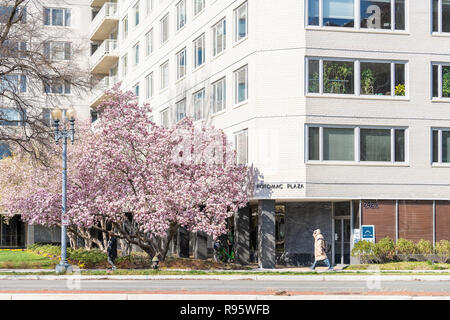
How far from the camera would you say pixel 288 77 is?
Answer: 3484 cm

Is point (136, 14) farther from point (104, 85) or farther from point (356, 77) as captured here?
point (356, 77)

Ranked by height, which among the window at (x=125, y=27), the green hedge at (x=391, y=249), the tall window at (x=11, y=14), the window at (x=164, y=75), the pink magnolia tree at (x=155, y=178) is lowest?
the green hedge at (x=391, y=249)

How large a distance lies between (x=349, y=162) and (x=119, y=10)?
3353 cm

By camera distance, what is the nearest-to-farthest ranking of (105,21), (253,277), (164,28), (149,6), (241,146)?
(253,277), (241,146), (164,28), (149,6), (105,21)

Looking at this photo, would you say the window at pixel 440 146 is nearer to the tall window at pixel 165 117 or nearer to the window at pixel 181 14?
the window at pixel 181 14

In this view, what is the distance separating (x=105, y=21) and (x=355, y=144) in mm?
34155

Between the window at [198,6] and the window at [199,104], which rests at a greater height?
the window at [198,6]

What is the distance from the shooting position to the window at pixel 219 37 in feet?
130

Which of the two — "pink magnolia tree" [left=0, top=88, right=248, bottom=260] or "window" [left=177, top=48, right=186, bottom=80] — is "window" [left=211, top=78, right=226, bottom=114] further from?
"window" [left=177, top=48, right=186, bottom=80]

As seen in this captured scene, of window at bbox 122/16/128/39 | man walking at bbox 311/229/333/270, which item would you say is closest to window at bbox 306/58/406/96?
man walking at bbox 311/229/333/270

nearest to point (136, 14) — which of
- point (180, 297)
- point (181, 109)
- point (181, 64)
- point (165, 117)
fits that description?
point (165, 117)

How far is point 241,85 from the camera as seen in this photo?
Result: 37312 mm

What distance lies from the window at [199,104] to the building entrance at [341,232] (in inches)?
379

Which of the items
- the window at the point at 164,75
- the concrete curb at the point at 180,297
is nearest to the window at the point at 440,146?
the window at the point at 164,75
